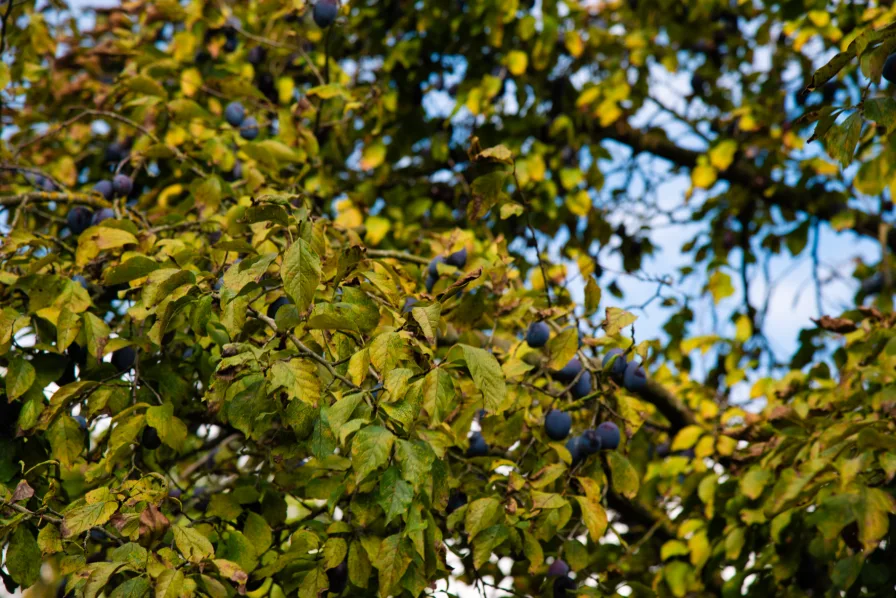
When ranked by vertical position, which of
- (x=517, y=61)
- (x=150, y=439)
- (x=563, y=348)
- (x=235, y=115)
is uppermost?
(x=517, y=61)

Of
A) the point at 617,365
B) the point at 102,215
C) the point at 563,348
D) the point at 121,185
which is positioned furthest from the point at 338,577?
the point at 121,185

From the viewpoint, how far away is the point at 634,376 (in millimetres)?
1877

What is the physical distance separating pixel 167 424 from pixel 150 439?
16 centimetres

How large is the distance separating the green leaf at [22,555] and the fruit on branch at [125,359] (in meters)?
0.39

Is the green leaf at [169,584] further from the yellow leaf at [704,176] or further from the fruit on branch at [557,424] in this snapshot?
the yellow leaf at [704,176]

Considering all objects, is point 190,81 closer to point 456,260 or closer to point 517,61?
point 517,61

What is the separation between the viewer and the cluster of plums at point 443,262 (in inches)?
81.3

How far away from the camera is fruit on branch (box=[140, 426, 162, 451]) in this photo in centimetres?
171

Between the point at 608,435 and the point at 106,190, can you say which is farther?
the point at 106,190

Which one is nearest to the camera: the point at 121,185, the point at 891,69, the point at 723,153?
the point at 891,69

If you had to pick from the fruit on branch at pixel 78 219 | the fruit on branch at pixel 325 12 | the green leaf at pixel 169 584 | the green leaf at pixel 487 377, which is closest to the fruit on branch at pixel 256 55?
the fruit on branch at pixel 325 12

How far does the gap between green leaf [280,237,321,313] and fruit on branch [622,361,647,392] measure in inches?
33.3

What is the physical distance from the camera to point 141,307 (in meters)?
1.65

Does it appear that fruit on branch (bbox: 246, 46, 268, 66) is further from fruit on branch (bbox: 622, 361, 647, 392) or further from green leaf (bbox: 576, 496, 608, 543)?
green leaf (bbox: 576, 496, 608, 543)
